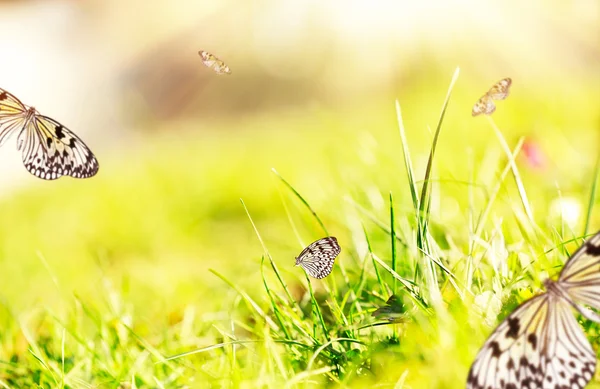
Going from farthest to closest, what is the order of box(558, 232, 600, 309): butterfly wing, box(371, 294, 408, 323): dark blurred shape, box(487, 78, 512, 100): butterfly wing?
1. box(371, 294, 408, 323): dark blurred shape
2. box(487, 78, 512, 100): butterfly wing
3. box(558, 232, 600, 309): butterfly wing

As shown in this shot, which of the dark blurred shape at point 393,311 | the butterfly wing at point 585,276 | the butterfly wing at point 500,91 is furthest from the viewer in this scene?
the dark blurred shape at point 393,311

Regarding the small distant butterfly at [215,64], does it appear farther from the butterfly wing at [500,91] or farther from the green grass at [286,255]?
the butterfly wing at [500,91]

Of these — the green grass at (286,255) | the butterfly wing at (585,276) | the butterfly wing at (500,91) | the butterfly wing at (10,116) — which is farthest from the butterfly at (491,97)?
the butterfly wing at (10,116)

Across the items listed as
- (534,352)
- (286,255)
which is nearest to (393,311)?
(534,352)

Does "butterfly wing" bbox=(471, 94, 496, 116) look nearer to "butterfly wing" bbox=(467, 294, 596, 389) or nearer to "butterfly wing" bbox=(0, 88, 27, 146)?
"butterfly wing" bbox=(467, 294, 596, 389)

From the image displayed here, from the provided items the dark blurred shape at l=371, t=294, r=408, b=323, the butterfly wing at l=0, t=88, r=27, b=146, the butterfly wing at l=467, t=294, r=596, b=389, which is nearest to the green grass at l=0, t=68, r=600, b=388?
the dark blurred shape at l=371, t=294, r=408, b=323

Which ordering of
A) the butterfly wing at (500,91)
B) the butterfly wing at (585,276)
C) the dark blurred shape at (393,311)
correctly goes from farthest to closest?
the dark blurred shape at (393,311) < the butterfly wing at (500,91) < the butterfly wing at (585,276)

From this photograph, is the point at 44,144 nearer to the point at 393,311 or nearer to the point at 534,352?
the point at 393,311
